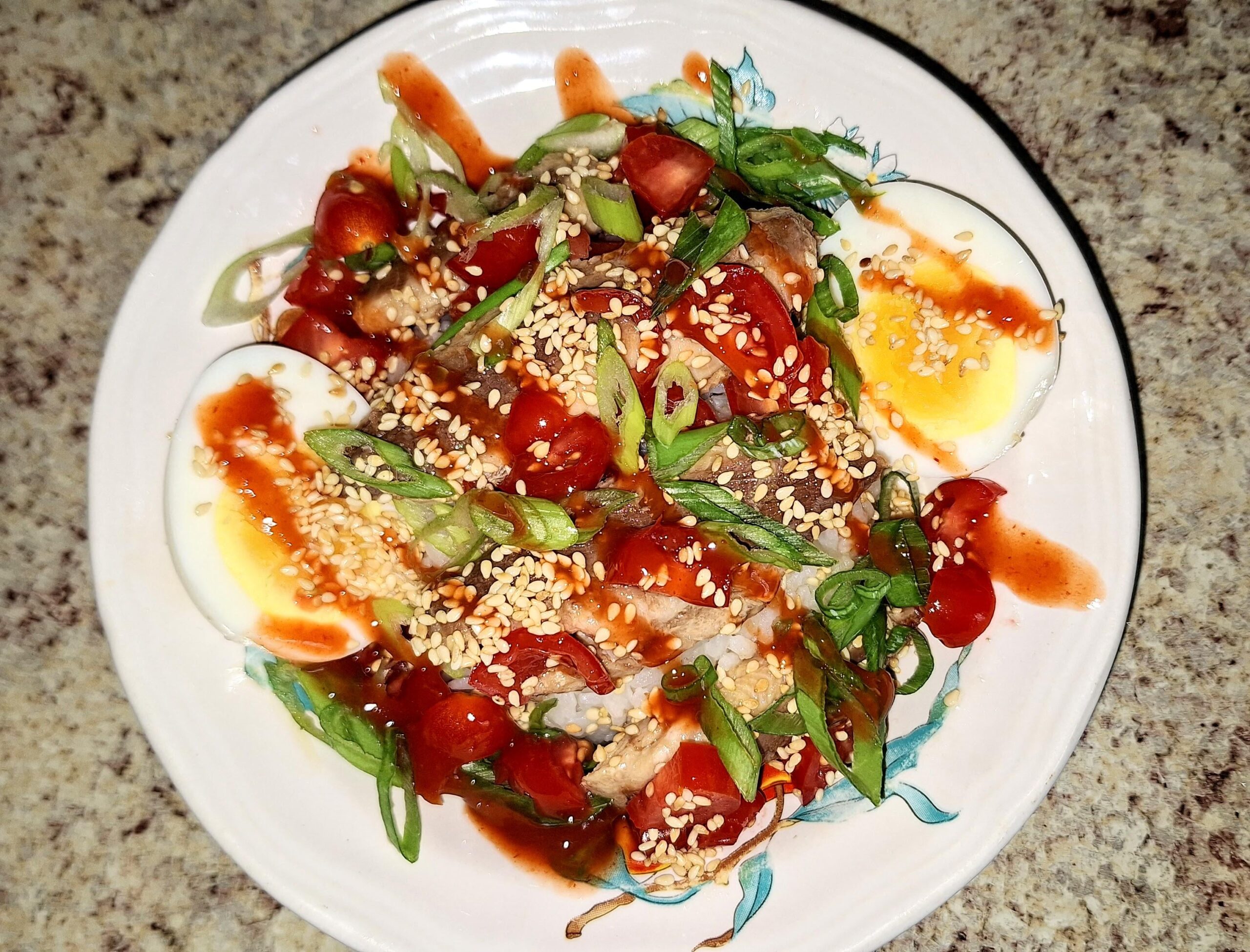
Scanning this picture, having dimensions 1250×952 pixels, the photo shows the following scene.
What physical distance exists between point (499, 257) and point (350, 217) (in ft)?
1.05

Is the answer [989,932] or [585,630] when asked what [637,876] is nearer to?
[585,630]

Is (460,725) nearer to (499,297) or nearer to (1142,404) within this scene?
(499,297)

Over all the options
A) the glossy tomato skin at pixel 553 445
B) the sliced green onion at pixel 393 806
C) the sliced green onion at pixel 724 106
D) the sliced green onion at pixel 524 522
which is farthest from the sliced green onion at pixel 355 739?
the sliced green onion at pixel 724 106

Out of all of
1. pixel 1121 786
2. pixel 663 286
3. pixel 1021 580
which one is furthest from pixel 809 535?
pixel 1121 786

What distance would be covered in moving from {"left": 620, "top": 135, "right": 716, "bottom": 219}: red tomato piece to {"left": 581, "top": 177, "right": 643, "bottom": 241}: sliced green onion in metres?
0.04

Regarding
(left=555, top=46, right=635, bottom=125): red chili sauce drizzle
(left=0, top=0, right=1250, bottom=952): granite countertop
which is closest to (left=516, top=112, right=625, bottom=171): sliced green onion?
(left=555, top=46, right=635, bottom=125): red chili sauce drizzle

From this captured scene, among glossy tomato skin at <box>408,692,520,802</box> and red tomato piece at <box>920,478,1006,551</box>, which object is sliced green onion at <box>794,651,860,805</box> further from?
glossy tomato skin at <box>408,692,520,802</box>

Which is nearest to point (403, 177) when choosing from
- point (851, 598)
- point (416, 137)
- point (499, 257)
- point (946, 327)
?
point (416, 137)

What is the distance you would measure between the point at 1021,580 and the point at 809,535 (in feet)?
1.48

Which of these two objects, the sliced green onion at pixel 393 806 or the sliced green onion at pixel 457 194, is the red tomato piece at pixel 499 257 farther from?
the sliced green onion at pixel 393 806

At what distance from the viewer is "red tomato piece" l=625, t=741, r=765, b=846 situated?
180 centimetres

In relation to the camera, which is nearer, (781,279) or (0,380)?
(781,279)

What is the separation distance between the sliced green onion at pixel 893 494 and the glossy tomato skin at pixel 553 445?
0.63 metres

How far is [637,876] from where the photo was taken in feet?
6.20
